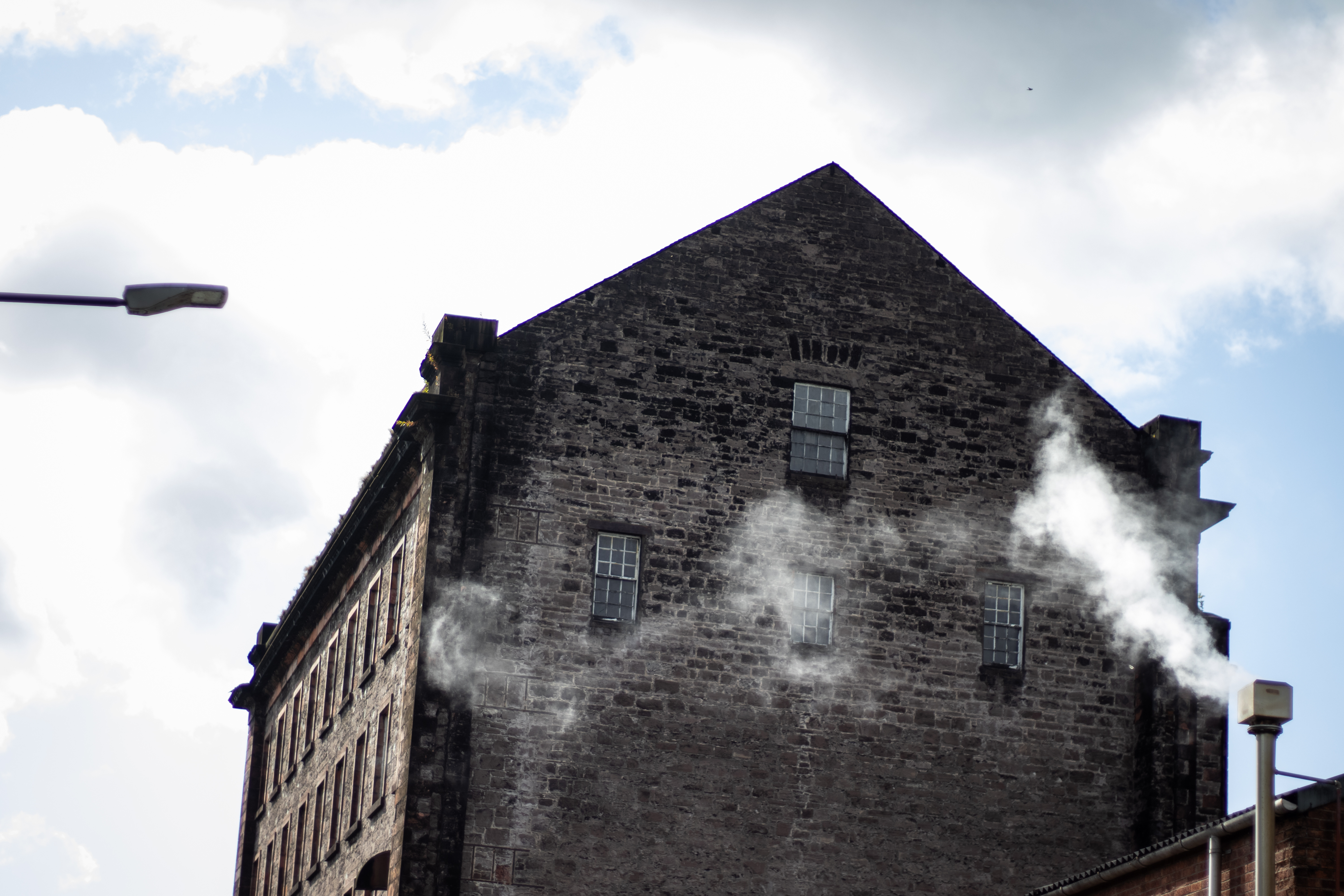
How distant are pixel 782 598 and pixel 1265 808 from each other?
12.2 metres

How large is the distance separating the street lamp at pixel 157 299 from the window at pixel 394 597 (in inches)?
617

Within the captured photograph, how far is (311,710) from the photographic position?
37.5 meters

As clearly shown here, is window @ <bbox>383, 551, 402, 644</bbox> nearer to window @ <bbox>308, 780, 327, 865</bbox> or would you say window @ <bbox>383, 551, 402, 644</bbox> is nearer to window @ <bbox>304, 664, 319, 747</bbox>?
window @ <bbox>308, 780, 327, 865</bbox>

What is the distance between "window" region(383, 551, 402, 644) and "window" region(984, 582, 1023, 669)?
8940 mm

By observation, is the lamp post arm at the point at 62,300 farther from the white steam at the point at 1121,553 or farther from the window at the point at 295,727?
the window at the point at 295,727

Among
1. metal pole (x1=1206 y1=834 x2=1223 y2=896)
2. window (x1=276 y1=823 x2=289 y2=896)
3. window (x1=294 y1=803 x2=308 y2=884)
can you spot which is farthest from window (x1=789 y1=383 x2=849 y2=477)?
window (x1=276 y1=823 x2=289 y2=896)

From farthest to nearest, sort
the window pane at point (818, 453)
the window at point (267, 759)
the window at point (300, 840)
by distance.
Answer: the window at point (267, 759) → the window at point (300, 840) → the window pane at point (818, 453)

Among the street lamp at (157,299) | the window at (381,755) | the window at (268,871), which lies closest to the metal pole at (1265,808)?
the street lamp at (157,299)

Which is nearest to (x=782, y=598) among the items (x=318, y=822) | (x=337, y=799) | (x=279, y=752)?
(x=337, y=799)

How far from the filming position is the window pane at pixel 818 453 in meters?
27.8

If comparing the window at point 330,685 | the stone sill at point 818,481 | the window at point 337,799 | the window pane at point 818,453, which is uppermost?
the window pane at point 818,453

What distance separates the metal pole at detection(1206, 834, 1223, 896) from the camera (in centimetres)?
1717

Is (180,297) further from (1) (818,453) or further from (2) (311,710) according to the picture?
(2) (311,710)

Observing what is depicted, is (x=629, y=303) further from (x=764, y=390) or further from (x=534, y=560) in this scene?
A: (x=534, y=560)
